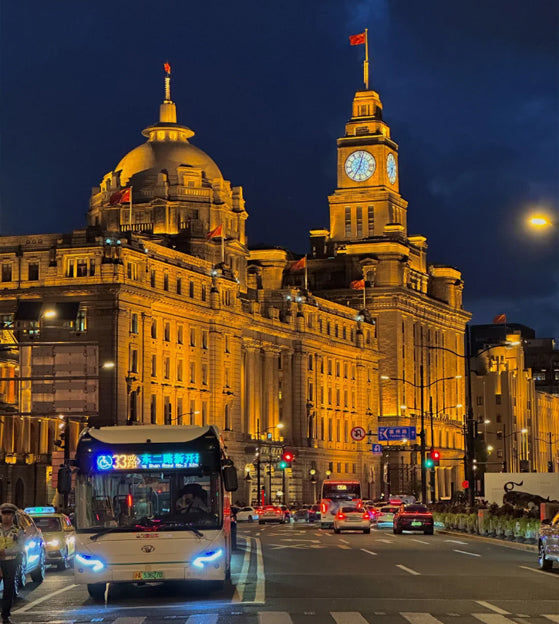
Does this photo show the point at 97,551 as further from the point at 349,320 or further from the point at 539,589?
the point at 349,320

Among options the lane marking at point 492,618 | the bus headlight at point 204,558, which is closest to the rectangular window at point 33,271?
the bus headlight at point 204,558

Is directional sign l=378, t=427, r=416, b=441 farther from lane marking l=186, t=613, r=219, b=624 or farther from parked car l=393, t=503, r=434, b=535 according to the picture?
lane marking l=186, t=613, r=219, b=624

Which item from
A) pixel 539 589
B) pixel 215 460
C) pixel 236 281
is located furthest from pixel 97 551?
pixel 236 281

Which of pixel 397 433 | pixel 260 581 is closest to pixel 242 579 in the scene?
pixel 260 581

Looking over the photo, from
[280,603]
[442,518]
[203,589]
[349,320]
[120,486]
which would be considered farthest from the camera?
[349,320]

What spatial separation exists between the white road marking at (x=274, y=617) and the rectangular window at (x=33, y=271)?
84248 mm

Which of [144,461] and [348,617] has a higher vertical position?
[144,461]

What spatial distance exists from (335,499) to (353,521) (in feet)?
43.6

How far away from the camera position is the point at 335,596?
83.4 feet

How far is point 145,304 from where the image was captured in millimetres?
108625

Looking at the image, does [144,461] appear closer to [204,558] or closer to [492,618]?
[204,558]

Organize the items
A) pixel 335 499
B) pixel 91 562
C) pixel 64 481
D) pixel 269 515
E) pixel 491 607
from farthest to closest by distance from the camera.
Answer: pixel 269 515, pixel 335 499, pixel 64 481, pixel 91 562, pixel 491 607

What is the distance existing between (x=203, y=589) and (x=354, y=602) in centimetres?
477

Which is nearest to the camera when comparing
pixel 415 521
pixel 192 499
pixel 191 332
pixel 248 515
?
pixel 192 499
